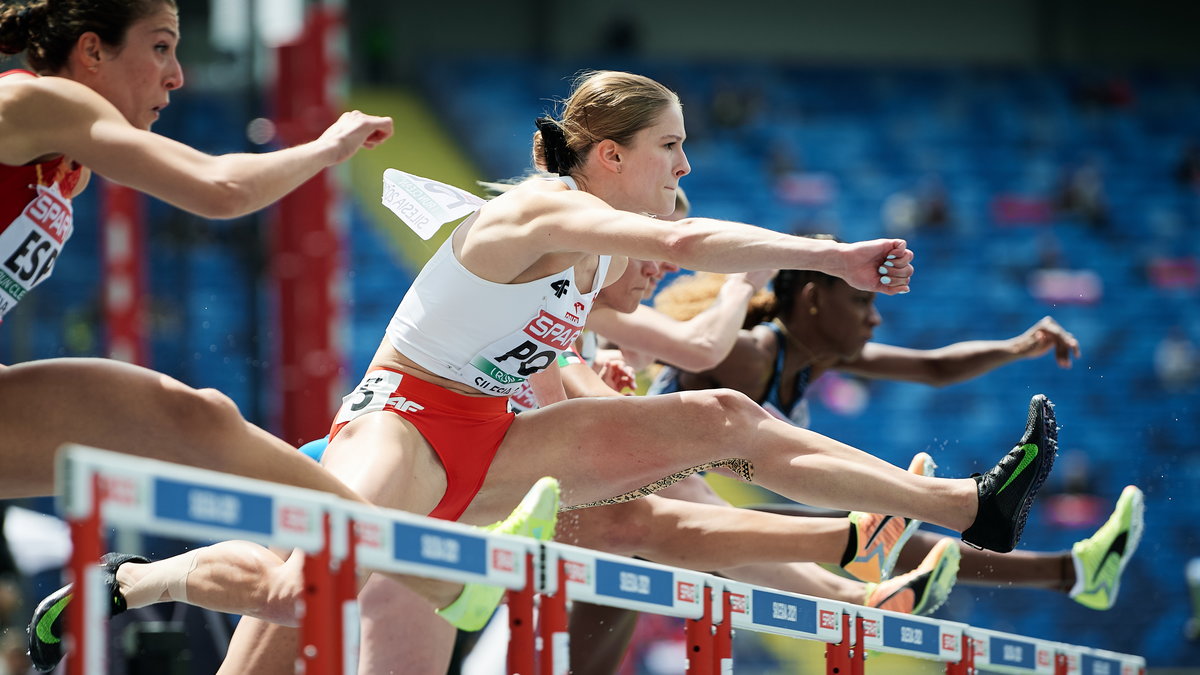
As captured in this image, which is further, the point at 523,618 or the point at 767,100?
the point at 767,100

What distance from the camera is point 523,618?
8.79 ft

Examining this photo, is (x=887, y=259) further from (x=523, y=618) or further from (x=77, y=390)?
(x=77, y=390)

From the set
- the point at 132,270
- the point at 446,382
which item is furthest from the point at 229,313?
the point at 446,382

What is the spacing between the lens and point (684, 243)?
3.05 metres

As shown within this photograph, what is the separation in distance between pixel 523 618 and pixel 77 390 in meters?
0.91

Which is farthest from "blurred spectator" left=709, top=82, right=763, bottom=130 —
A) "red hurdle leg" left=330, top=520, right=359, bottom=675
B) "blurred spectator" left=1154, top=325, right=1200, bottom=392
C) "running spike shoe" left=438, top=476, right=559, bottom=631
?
"red hurdle leg" left=330, top=520, right=359, bottom=675

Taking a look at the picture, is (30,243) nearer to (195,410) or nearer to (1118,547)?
(195,410)

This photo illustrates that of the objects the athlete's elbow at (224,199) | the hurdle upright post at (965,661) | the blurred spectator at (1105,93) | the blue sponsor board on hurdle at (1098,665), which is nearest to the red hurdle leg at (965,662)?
the hurdle upright post at (965,661)

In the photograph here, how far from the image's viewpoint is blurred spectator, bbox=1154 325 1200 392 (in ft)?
46.2

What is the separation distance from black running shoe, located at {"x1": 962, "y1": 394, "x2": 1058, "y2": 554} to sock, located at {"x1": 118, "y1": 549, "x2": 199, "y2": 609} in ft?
6.01

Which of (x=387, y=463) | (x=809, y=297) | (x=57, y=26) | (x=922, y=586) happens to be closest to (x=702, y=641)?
(x=387, y=463)

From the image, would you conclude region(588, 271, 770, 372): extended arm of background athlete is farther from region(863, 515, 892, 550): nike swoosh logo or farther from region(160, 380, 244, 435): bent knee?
region(160, 380, 244, 435): bent knee

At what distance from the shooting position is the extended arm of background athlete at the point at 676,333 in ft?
14.8

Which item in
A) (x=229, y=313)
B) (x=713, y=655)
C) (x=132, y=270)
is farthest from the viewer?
(x=229, y=313)
